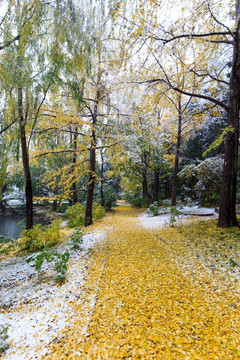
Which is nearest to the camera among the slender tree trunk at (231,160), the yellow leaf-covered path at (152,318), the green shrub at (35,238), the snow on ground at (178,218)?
the yellow leaf-covered path at (152,318)

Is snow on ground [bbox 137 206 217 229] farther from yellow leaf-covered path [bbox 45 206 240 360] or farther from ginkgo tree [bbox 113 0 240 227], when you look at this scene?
yellow leaf-covered path [bbox 45 206 240 360]

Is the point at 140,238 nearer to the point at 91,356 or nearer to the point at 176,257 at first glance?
the point at 176,257

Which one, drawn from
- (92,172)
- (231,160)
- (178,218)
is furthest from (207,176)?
(92,172)

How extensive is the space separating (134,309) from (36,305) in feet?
3.67

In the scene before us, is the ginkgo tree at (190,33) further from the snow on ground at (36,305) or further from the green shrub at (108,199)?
the green shrub at (108,199)

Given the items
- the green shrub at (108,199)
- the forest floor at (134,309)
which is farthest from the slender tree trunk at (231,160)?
the green shrub at (108,199)

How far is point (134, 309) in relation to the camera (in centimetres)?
181

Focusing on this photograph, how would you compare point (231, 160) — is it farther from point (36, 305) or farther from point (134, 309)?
point (36, 305)

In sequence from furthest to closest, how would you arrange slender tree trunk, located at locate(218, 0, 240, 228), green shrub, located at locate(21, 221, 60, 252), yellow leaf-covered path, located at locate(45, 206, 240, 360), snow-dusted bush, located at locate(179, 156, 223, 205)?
snow-dusted bush, located at locate(179, 156, 223, 205) → green shrub, located at locate(21, 221, 60, 252) → slender tree trunk, located at locate(218, 0, 240, 228) → yellow leaf-covered path, located at locate(45, 206, 240, 360)

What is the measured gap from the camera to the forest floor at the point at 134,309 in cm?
136

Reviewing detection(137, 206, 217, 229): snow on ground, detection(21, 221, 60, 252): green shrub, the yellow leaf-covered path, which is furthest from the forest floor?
detection(137, 206, 217, 229): snow on ground

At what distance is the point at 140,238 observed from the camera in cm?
438

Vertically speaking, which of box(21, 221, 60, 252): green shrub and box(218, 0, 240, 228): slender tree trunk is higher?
box(218, 0, 240, 228): slender tree trunk

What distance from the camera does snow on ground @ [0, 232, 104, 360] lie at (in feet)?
4.71
